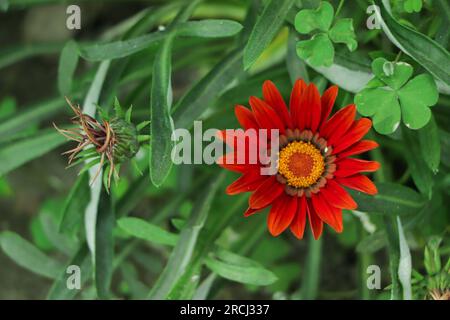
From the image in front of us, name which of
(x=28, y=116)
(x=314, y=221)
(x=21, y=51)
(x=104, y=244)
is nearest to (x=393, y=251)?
(x=314, y=221)

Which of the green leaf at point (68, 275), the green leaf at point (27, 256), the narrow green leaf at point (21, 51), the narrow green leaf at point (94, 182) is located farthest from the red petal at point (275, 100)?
the narrow green leaf at point (21, 51)

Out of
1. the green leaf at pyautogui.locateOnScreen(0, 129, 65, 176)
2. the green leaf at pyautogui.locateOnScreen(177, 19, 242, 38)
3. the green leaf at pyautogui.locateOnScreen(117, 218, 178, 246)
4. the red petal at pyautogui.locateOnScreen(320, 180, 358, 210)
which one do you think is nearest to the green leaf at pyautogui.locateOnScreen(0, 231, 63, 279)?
the green leaf at pyautogui.locateOnScreen(0, 129, 65, 176)

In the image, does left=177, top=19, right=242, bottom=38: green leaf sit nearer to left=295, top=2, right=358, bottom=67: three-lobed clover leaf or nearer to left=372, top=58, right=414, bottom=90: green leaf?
left=295, top=2, right=358, bottom=67: three-lobed clover leaf

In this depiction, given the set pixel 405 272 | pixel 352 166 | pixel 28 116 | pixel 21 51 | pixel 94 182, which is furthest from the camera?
pixel 21 51

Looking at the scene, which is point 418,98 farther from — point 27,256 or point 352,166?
point 27,256

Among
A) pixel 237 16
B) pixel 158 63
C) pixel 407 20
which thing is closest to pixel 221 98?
pixel 158 63
